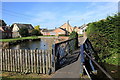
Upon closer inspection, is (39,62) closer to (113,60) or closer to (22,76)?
(22,76)

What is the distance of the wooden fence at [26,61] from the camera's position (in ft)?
18.8

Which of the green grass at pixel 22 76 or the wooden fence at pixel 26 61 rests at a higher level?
the wooden fence at pixel 26 61

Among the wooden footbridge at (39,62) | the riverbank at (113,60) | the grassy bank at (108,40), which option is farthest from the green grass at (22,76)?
the grassy bank at (108,40)

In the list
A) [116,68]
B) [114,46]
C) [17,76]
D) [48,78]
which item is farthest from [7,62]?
[114,46]

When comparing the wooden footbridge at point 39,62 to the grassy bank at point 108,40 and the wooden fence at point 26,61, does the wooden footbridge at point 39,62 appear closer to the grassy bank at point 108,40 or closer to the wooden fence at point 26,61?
the wooden fence at point 26,61

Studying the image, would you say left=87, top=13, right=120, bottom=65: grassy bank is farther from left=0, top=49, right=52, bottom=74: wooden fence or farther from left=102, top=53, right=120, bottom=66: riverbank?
left=0, top=49, right=52, bottom=74: wooden fence

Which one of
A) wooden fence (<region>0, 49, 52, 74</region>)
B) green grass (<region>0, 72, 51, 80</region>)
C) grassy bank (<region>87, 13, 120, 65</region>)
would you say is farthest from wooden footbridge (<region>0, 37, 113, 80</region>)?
grassy bank (<region>87, 13, 120, 65</region>)

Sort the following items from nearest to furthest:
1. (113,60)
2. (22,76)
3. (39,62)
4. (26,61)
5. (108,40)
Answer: (22,76), (39,62), (26,61), (113,60), (108,40)

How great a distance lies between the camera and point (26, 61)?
19.7 ft

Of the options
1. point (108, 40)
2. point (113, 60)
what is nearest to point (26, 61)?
point (113, 60)

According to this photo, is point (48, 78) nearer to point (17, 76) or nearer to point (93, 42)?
point (17, 76)

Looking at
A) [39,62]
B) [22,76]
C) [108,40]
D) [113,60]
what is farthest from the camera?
[108,40]

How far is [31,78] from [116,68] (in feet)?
20.6

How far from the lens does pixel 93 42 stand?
472 inches
